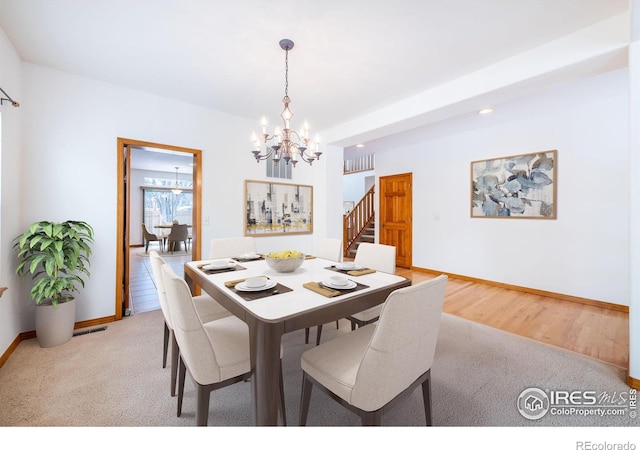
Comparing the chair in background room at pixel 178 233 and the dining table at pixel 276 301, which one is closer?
the dining table at pixel 276 301

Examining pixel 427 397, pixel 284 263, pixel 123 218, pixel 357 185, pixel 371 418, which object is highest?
pixel 357 185

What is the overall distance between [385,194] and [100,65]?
4.99m

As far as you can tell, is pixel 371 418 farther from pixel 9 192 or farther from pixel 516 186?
pixel 516 186

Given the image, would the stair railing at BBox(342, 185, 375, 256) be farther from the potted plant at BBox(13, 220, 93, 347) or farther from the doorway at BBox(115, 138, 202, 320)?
the potted plant at BBox(13, 220, 93, 347)

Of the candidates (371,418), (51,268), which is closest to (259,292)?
(371,418)

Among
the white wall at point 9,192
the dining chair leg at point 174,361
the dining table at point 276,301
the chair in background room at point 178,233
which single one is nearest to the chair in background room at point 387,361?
the dining table at point 276,301

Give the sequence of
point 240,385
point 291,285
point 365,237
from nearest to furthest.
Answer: point 291,285
point 240,385
point 365,237

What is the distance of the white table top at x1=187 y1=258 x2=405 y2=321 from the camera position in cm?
124

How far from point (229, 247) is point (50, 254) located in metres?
1.49

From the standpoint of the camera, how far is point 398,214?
5664mm

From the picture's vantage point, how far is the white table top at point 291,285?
48.8 inches

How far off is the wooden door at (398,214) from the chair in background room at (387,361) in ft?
14.4

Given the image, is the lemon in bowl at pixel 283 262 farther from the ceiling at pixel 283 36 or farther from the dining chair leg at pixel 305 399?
the ceiling at pixel 283 36

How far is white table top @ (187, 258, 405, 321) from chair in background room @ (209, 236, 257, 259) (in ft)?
1.81
